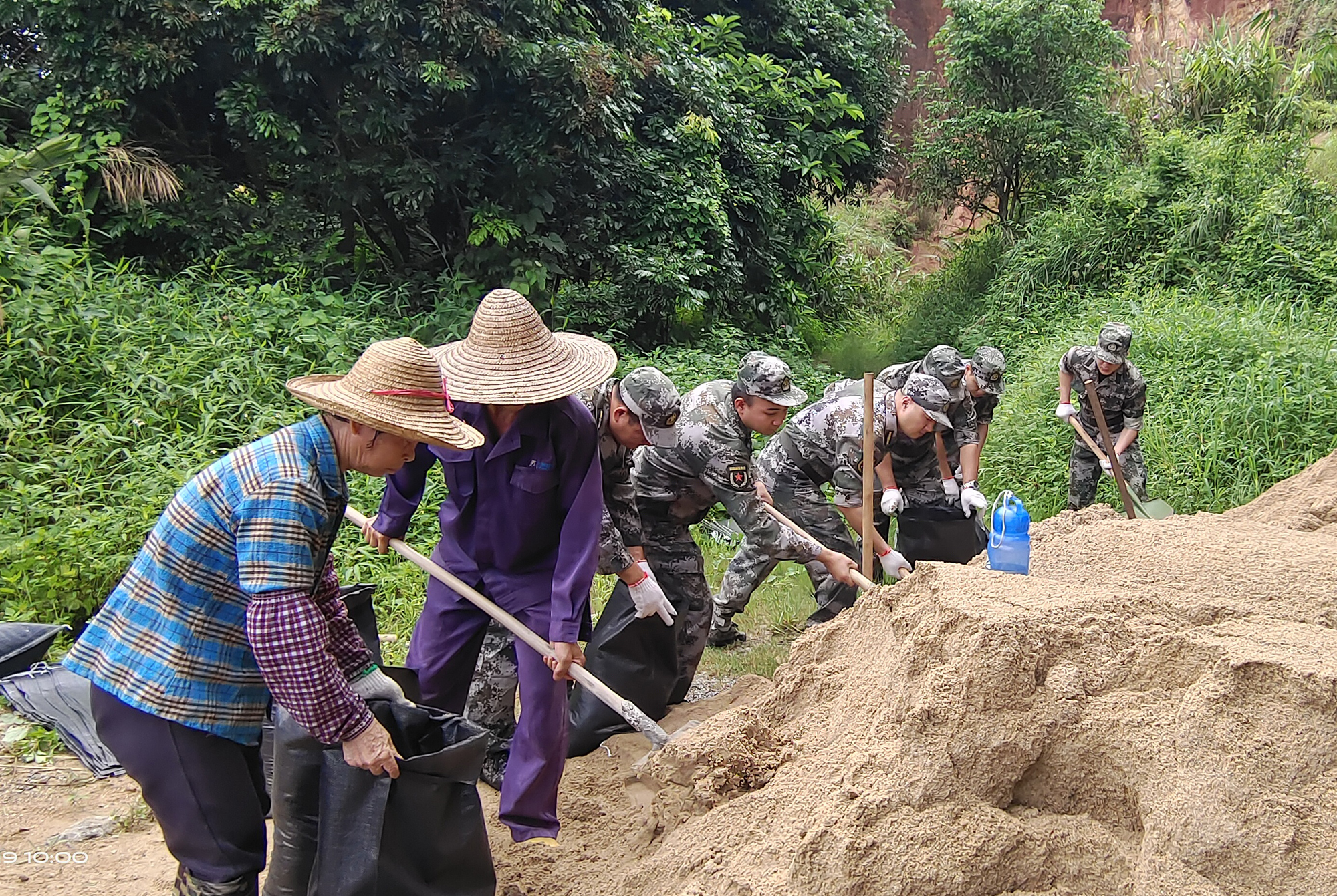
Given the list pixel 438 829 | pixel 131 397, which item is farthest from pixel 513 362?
pixel 131 397

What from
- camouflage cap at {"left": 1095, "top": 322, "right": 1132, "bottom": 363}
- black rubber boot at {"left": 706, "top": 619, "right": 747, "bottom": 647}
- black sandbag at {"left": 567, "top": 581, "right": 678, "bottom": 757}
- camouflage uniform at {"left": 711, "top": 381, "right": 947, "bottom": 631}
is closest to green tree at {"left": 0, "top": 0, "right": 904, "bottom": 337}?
camouflage cap at {"left": 1095, "top": 322, "right": 1132, "bottom": 363}

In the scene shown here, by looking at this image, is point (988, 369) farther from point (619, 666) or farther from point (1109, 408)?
point (619, 666)

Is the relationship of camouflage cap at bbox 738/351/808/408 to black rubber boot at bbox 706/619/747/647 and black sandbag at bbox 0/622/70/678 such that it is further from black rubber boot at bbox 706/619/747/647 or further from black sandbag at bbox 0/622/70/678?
black sandbag at bbox 0/622/70/678

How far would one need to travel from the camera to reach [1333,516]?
4852 millimetres

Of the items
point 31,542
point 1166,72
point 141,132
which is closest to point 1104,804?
point 31,542

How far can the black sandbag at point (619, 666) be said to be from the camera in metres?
4.13

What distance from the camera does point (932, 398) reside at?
4945 mm

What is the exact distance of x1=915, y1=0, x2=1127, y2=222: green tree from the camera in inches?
542

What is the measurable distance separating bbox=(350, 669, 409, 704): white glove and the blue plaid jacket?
0.34 meters

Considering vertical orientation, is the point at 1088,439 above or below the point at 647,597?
below

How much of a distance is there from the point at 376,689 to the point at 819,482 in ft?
10.4

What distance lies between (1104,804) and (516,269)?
7.50 m

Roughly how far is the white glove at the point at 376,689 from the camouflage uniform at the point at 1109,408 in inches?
205

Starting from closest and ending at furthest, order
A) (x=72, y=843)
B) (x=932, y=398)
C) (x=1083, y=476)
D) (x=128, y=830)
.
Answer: (x=72, y=843) → (x=128, y=830) → (x=932, y=398) → (x=1083, y=476)
